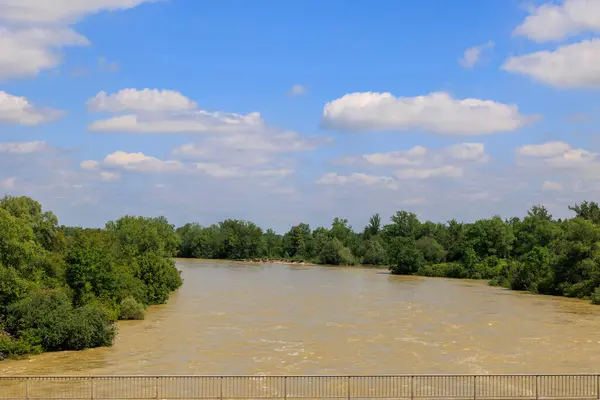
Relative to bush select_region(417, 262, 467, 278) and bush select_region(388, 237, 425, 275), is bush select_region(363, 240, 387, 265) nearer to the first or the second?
bush select_region(388, 237, 425, 275)

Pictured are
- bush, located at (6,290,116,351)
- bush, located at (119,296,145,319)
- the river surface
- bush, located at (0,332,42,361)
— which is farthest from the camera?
bush, located at (119,296,145,319)

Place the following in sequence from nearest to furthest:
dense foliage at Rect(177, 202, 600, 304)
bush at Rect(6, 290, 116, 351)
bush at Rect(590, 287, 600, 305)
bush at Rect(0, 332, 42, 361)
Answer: bush at Rect(0, 332, 42, 361) < bush at Rect(6, 290, 116, 351) < bush at Rect(590, 287, 600, 305) < dense foliage at Rect(177, 202, 600, 304)

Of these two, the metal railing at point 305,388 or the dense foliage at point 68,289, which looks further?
the dense foliage at point 68,289

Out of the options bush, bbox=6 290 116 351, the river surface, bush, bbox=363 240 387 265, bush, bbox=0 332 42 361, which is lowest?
the river surface

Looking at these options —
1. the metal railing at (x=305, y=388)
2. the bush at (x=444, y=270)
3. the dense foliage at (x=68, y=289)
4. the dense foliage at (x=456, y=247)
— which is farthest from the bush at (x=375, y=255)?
the metal railing at (x=305, y=388)

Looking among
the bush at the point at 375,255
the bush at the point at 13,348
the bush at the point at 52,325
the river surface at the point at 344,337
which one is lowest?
the river surface at the point at 344,337

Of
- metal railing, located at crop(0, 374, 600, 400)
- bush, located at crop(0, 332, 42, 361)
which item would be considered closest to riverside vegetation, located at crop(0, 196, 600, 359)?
bush, located at crop(0, 332, 42, 361)

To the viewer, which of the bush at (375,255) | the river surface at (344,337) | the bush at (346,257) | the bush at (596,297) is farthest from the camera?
the bush at (346,257)

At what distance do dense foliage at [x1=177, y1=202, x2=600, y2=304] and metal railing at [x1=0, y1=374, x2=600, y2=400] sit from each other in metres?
38.1

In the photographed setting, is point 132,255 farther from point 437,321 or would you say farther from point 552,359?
point 552,359

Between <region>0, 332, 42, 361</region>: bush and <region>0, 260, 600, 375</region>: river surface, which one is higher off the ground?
<region>0, 332, 42, 361</region>: bush

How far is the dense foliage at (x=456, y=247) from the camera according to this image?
218 ft

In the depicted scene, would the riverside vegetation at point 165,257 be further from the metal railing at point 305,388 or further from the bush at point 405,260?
the metal railing at point 305,388

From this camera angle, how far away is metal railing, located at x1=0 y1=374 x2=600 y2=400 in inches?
950
